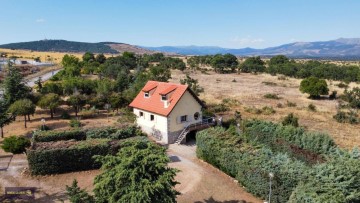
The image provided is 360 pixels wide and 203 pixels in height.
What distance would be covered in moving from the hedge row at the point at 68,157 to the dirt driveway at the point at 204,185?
6.17 meters

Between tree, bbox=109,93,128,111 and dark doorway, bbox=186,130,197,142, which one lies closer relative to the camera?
dark doorway, bbox=186,130,197,142

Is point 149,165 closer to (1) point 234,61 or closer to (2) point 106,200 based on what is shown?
(2) point 106,200

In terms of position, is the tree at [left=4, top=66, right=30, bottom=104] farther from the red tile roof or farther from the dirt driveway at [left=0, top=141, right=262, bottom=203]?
the red tile roof

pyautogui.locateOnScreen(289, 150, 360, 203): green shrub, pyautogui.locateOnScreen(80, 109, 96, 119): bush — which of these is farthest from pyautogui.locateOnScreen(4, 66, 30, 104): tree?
pyautogui.locateOnScreen(289, 150, 360, 203): green shrub

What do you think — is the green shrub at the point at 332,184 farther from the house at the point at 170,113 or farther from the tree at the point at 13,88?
the tree at the point at 13,88

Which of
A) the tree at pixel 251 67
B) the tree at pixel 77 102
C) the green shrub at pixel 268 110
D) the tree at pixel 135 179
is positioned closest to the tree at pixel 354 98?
the green shrub at pixel 268 110

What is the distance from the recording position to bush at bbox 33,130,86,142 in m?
26.6

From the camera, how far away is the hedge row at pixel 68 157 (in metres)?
23.6

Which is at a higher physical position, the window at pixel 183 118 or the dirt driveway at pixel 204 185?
the window at pixel 183 118

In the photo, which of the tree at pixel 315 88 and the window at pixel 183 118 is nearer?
the window at pixel 183 118

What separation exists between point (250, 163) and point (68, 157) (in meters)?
14.0

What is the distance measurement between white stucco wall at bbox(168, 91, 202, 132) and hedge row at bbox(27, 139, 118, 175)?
785 cm

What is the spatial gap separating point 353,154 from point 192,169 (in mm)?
11587

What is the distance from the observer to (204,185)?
72.5 ft
